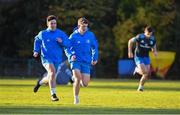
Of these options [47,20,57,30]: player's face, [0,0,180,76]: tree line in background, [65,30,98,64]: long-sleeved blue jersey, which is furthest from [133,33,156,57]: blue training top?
[0,0,180,76]: tree line in background

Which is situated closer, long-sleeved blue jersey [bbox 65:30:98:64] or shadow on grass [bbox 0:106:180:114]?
shadow on grass [bbox 0:106:180:114]

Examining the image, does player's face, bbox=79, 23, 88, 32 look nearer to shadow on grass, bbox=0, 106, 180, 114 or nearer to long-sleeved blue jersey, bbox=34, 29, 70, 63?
long-sleeved blue jersey, bbox=34, 29, 70, 63

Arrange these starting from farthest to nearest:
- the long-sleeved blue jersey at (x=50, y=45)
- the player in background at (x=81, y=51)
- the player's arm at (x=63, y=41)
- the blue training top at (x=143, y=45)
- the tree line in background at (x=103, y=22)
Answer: the tree line in background at (x=103, y=22) → the blue training top at (x=143, y=45) → the long-sleeved blue jersey at (x=50, y=45) → the player's arm at (x=63, y=41) → the player in background at (x=81, y=51)

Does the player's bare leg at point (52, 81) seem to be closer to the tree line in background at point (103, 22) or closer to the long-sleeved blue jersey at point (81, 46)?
the long-sleeved blue jersey at point (81, 46)


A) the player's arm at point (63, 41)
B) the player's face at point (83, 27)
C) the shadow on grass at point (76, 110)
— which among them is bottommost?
the shadow on grass at point (76, 110)

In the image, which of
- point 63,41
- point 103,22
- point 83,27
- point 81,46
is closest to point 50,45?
point 63,41

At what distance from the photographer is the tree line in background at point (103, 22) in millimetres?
50312

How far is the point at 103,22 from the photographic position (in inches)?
2045

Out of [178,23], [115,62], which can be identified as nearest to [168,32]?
[178,23]

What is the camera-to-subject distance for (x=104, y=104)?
18.9m

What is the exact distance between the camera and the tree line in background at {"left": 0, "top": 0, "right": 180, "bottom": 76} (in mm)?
50312

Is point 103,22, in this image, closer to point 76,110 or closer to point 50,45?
point 50,45

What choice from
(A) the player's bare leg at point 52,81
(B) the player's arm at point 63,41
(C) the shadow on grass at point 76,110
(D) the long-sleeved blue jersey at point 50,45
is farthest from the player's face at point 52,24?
(C) the shadow on grass at point 76,110

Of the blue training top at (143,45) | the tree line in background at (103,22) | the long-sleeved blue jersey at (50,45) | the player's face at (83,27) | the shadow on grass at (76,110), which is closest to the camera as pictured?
the shadow on grass at (76,110)
